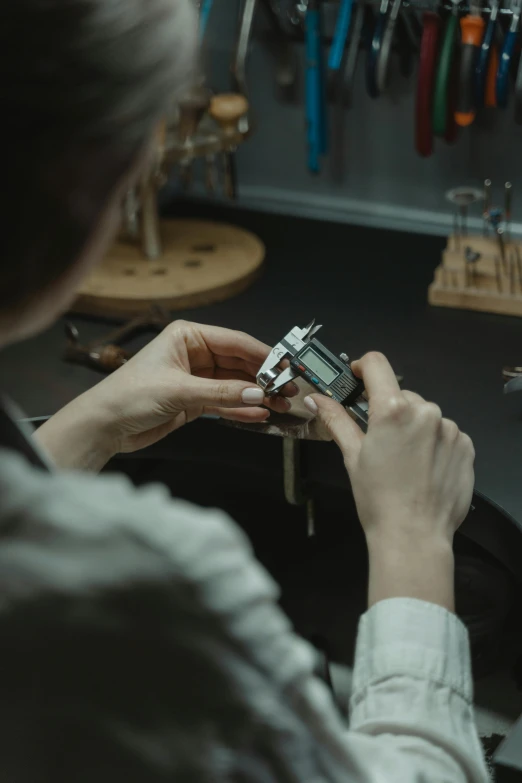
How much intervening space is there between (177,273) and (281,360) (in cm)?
57

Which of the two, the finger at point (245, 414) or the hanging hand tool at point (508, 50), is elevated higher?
the hanging hand tool at point (508, 50)

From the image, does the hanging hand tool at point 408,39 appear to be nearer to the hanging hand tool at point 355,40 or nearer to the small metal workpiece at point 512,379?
the hanging hand tool at point 355,40

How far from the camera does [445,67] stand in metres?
1.54

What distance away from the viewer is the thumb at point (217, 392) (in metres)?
1.13

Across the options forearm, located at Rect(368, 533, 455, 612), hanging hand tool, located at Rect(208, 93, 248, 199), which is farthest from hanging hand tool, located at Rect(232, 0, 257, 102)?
forearm, located at Rect(368, 533, 455, 612)

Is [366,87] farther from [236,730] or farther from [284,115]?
[236,730]

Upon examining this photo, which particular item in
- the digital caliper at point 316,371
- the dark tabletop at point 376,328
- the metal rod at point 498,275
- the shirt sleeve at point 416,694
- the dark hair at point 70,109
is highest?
the dark hair at point 70,109

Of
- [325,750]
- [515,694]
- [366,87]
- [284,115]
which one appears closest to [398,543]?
[325,750]

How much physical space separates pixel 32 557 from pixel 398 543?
40cm

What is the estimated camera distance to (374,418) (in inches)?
36.3

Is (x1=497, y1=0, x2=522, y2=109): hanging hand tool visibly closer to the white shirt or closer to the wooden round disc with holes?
the wooden round disc with holes

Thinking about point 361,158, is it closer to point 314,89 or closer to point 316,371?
point 314,89

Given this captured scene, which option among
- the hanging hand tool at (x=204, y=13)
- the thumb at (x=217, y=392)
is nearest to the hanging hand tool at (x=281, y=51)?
the hanging hand tool at (x=204, y=13)

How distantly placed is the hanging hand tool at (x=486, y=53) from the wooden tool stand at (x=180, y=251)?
38 cm
